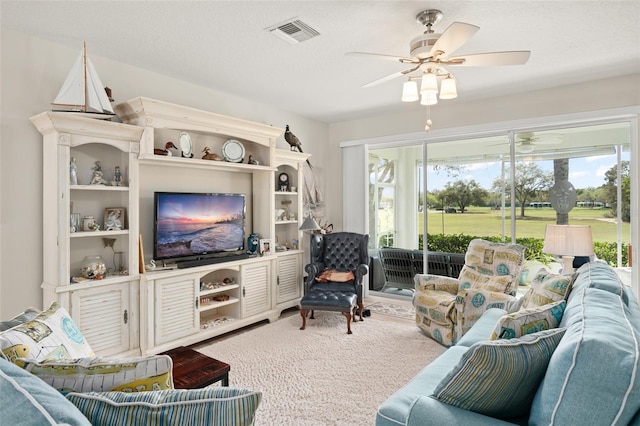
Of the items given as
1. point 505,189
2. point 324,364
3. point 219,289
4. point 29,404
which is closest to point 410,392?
point 29,404

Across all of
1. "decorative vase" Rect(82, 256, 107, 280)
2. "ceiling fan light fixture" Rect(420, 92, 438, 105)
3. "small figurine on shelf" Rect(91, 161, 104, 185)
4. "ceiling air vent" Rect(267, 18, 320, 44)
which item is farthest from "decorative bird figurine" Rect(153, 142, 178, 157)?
"ceiling fan light fixture" Rect(420, 92, 438, 105)

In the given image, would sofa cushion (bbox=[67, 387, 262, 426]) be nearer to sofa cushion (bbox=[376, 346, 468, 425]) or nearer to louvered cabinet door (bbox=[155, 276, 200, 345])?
sofa cushion (bbox=[376, 346, 468, 425])

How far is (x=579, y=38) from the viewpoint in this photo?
279 cm

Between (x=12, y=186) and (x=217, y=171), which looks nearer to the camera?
(x=12, y=186)

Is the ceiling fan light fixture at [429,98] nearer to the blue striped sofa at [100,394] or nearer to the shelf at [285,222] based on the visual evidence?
the blue striped sofa at [100,394]

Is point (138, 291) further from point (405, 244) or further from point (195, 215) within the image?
point (405, 244)

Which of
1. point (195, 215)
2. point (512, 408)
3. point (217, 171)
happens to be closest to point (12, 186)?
point (195, 215)

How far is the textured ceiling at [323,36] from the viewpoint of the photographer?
2.36 metres

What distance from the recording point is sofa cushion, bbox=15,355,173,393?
1003mm

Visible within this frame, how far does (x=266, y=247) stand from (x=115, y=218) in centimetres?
168

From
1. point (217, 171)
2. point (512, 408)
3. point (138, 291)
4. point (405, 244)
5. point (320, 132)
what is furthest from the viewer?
point (320, 132)

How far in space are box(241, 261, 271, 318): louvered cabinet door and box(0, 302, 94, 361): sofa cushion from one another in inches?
97.7

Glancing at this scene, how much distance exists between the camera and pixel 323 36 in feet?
9.03

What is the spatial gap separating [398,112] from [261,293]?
10.1 ft
